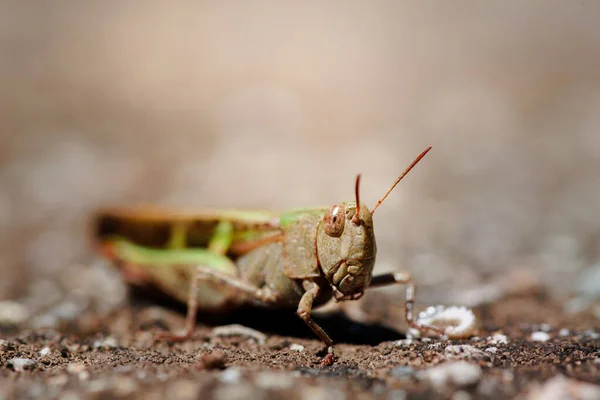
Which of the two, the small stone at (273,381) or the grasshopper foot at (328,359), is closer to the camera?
the small stone at (273,381)

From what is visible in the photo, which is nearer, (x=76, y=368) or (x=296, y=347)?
(x=76, y=368)

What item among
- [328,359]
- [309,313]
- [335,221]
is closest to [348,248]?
[335,221]

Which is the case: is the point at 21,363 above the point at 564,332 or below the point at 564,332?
below

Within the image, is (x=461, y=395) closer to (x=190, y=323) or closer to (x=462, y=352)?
(x=462, y=352)

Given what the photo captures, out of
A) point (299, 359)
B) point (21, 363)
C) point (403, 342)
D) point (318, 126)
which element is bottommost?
point (21, 363)

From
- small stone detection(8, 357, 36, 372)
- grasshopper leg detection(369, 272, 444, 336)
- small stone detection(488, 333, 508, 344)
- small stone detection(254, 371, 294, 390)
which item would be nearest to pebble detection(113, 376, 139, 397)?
small stone detection(254, 371, 294, 390)

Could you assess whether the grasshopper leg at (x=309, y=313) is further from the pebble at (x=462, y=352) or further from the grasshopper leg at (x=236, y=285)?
the pebble at (x=462, y=352)

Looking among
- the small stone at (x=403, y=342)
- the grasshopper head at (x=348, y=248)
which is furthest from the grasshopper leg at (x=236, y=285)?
the small stone at (x=403, y=342)

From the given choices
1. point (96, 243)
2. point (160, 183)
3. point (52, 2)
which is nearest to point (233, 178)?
point (160, 183)
